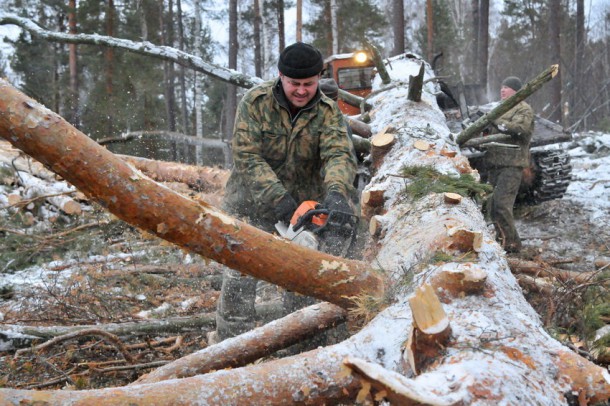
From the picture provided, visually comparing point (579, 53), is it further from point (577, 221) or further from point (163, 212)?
point (163, 212)

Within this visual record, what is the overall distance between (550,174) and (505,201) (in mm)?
1858

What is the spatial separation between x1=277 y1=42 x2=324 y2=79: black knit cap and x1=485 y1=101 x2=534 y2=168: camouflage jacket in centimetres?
359

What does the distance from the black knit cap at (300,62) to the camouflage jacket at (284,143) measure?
236 mm

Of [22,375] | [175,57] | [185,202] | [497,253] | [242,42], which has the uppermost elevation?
[242,42]

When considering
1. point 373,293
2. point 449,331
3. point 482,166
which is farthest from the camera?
point 482,166

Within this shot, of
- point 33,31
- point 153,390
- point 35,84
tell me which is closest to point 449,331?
point 153,390

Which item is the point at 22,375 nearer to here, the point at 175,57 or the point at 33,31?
the point at 175,57

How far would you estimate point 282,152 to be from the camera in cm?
392

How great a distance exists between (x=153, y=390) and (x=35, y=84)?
1977 cm

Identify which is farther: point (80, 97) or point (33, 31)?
point (80, 97)

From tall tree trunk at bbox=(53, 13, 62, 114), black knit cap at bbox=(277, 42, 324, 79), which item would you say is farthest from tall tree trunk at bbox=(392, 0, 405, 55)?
black knit cap at bbox=(277, 42, 324, 79)

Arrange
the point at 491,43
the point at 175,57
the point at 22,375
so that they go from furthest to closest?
1. the point at 491,43
2. the point at 175,57
3. the point at 22,375

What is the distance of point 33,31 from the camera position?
24.8ft

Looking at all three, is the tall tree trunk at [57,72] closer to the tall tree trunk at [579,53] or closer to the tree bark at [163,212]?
the tree bark at [163,212]
